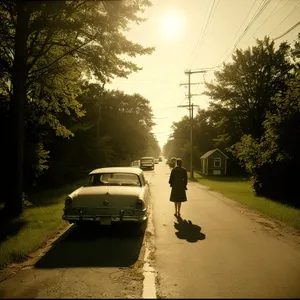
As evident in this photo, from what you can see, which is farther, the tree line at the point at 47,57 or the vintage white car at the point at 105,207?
the tree line at the point at 47,57

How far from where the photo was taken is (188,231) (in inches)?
325

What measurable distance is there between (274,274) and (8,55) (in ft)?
35.3

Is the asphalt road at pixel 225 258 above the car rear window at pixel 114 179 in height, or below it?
below

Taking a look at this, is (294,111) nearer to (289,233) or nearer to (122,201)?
(289,233)

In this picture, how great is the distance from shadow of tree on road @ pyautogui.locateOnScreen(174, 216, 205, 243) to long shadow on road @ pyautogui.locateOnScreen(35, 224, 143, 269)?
1118 mm

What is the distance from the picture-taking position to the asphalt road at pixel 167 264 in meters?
4.28

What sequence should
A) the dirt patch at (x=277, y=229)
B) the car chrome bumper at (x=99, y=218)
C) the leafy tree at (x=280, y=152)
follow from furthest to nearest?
the leafy tree at (x=280, y=152)
the car chrome bumper at (x=99, y=218)
the dirt patch at (x=277, y=229)

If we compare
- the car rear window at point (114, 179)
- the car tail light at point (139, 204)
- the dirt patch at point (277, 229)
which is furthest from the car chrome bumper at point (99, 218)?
the dirt patch at point (277, 229)

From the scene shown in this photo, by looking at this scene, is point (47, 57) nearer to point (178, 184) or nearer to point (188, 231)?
point (178, 184)

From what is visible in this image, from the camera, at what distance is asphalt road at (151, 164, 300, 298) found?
430cm

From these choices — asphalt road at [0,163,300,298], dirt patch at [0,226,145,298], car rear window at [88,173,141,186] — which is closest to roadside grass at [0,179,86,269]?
asphalt road at [0,163,300,298]

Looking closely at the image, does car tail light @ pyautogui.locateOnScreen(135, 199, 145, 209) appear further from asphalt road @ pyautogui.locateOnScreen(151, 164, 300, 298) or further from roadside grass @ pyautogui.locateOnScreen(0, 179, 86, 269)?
roadside grass @ pyautogui.locateOnScreen(0, 179, 86, 269)

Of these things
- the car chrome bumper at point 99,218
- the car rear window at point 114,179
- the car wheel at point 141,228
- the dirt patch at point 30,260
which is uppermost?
the car rear window at point 114,179

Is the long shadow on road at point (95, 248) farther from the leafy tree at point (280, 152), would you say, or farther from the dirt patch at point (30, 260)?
the leafy tree at point (280, 152)
